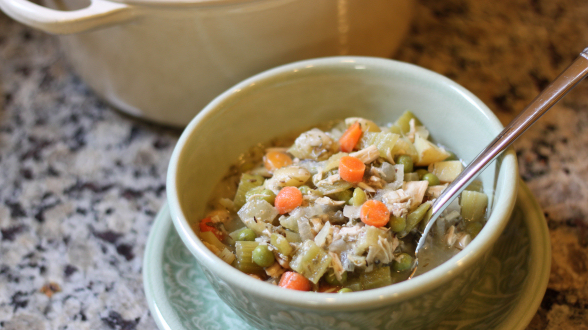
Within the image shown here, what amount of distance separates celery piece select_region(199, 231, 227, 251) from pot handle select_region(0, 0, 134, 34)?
0.68 m

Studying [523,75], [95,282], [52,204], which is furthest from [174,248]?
[523,75]

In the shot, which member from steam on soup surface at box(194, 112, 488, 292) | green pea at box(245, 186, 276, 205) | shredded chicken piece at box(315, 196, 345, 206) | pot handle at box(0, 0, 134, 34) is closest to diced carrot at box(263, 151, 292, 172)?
steam on soup surface at box(194, 112, 488, 292)

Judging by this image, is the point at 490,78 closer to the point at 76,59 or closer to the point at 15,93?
the point at 76,59

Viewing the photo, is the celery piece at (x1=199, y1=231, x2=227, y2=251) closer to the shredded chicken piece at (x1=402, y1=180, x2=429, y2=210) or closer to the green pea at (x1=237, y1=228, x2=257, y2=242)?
the green pea at (x1=237, y1=228, x2=257, y2=242)

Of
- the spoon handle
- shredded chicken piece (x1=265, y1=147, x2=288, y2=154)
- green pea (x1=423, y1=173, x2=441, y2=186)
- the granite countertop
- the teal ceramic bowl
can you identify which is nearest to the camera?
the teal ceramic bowl

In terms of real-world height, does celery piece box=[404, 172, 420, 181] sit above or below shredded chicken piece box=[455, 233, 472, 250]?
above

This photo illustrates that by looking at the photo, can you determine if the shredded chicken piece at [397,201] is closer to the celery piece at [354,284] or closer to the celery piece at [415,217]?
the celery piece at [415,217]

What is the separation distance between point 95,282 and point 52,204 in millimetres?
432

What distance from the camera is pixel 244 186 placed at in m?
1.43

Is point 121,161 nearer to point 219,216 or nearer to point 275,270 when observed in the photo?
point 219,216

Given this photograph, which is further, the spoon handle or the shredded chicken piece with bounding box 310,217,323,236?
the shredded chicken piece with bounding box 310,217,323,236

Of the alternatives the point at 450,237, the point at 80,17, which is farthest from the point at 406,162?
the point at 80,17

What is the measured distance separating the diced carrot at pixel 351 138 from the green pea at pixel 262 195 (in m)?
0.28

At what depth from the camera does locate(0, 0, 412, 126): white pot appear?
142 centimetres
